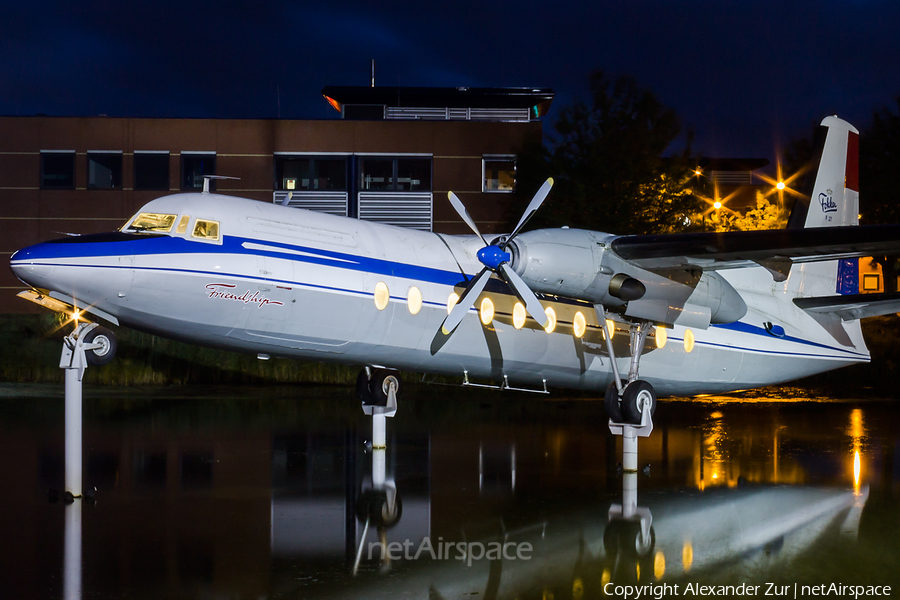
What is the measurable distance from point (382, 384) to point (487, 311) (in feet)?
9.45

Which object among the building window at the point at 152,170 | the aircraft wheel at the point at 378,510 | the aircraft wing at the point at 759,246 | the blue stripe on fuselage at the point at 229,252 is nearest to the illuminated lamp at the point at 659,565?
the aircraft wheel at the point at 378,510

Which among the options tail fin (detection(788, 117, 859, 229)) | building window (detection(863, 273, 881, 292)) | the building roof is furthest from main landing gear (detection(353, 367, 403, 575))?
building window (detection(863, 273, 881, 292))

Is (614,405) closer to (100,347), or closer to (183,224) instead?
(183,224)

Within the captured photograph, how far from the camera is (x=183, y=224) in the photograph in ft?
40.2

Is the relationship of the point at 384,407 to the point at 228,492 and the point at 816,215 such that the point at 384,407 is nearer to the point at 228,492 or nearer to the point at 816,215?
the point at 228,492

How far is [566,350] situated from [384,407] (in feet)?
12.1

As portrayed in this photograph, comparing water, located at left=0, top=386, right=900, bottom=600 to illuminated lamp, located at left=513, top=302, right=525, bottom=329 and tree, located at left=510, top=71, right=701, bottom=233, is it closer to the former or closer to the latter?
illuminated lamp, located at left=513, top=302, right=525, bottom=329

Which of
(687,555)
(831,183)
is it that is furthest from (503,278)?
(831,183)

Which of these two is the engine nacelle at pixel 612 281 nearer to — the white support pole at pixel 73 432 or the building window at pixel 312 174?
the white support pole at pixel 73 432

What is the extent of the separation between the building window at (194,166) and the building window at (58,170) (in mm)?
5002

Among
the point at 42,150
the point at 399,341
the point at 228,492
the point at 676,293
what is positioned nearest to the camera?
the point at 228,492

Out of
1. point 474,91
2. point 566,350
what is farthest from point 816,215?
point 474,91

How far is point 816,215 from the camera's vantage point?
18.3 metres

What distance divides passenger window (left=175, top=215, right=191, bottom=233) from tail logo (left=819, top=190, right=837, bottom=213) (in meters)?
13.8
